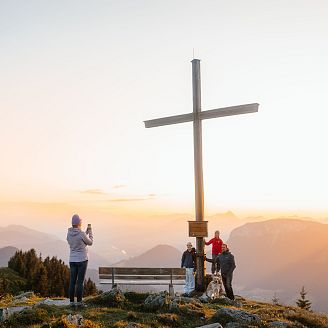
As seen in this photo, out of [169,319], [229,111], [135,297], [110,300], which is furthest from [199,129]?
[169,319]

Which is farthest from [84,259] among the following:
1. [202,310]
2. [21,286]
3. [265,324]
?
[21,286]

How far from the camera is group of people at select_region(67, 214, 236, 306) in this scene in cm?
1243

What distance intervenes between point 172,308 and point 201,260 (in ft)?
15.4

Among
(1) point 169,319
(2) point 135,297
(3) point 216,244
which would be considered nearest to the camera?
(1) point 169,319

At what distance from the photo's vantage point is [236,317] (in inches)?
474

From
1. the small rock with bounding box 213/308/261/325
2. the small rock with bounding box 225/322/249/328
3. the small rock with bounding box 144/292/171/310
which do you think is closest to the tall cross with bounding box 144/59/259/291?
the small rock with bounding box 144/292/171/310

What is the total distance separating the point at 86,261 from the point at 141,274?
4.89m

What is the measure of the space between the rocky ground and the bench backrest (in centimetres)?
194

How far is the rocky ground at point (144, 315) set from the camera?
11.0 m

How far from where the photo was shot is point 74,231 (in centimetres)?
1248

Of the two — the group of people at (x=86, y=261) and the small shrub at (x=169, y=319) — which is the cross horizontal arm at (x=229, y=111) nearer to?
the group of people at (x=86, y=261)

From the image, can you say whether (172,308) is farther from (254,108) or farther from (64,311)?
(254,108)

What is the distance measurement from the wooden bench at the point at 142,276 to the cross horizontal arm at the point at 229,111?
20.0ft

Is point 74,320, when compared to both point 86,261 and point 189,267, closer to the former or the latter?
point 86,261
